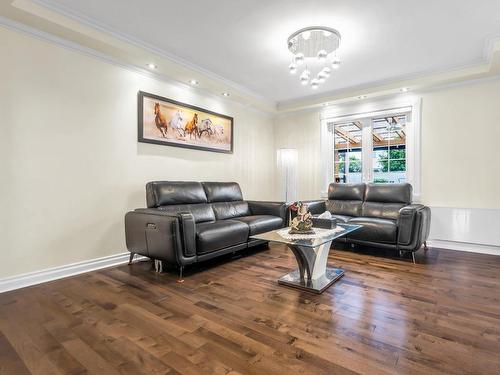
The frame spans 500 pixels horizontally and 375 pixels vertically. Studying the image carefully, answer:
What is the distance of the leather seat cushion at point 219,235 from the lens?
2836mm

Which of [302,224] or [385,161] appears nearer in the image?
[302,224]

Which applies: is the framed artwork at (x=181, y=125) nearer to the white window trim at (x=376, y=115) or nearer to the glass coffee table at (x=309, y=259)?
the white window trim at (x=376, y=115)

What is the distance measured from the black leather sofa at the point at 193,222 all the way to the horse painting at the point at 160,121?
0.75 meters

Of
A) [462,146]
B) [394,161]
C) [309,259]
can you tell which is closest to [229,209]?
[309,259]

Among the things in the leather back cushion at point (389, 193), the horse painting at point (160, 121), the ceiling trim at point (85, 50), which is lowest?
the leather back cushion at point (389, 193)

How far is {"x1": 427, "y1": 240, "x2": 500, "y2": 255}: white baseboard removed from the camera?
3635 millimetres

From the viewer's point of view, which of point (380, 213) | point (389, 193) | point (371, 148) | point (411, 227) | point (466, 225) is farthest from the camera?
point (371, 148)

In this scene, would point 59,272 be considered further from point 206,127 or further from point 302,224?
point 206,127

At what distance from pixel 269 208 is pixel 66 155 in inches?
107

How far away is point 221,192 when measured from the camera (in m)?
4.15

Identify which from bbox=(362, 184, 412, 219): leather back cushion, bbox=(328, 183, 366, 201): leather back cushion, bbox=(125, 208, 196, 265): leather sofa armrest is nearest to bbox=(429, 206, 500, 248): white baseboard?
bbox=(362, 184, 412, 219): leather back cushion

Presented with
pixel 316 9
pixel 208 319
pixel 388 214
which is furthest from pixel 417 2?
pixel 208 319

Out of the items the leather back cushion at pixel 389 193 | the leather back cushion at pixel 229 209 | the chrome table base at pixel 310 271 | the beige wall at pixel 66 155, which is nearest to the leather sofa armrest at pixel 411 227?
the leather back cushion at pixel 389 193

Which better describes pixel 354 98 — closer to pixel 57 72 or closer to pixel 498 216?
pixel 498 216
